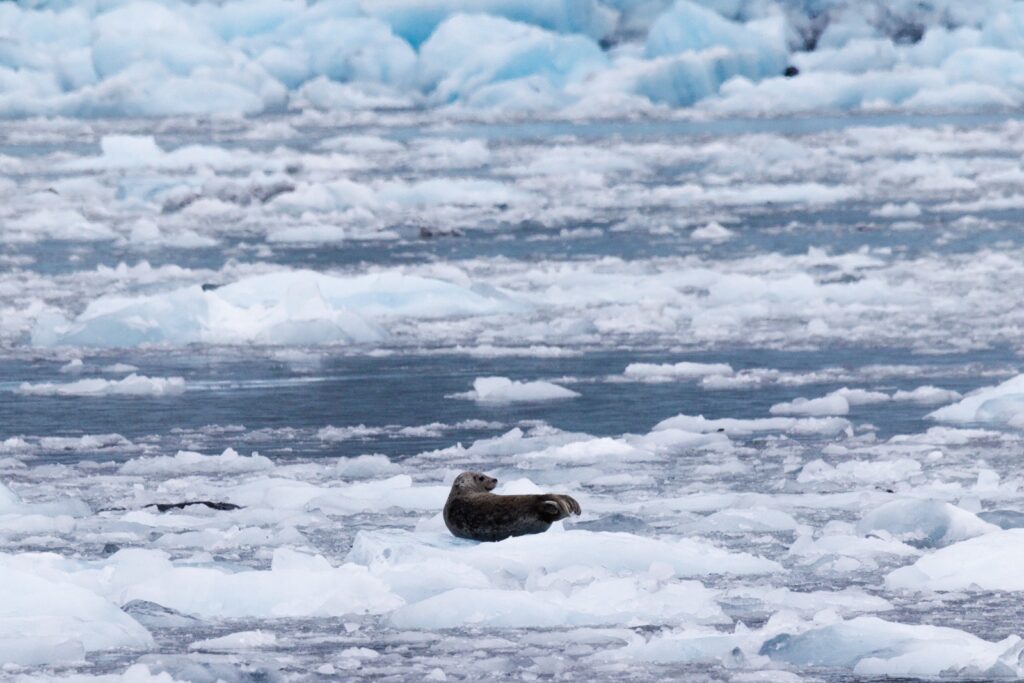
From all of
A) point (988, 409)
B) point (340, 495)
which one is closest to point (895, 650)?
point (340, 495)

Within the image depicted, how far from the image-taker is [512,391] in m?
8.36

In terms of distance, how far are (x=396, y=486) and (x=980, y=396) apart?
2.72 meters

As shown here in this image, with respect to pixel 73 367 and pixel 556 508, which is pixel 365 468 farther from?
pixel 73 367

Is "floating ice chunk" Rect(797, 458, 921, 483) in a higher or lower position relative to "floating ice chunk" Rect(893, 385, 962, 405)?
lower

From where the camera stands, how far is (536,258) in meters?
15.1

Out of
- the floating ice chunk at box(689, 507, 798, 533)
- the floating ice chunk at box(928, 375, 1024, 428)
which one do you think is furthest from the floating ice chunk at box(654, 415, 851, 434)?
the floating ice chunk at box(689, 507, 798, 533)

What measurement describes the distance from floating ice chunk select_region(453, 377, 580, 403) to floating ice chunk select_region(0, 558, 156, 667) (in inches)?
160

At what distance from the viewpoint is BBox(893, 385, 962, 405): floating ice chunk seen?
26.0 ft

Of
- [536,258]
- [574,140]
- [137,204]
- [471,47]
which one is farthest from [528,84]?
[536,258]

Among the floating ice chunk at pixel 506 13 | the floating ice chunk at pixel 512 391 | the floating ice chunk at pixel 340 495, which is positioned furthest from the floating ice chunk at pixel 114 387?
the floating ice chunk at pixel 506 13

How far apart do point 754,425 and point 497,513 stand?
8.35ft

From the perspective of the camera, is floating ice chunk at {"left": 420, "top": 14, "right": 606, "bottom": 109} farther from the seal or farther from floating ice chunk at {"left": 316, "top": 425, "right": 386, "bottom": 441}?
the seal

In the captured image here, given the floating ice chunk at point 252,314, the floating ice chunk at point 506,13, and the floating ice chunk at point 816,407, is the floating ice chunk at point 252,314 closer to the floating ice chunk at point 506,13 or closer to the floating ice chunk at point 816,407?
the floating ice chunk at point 816,407

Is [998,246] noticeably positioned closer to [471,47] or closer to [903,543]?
[903,543]
